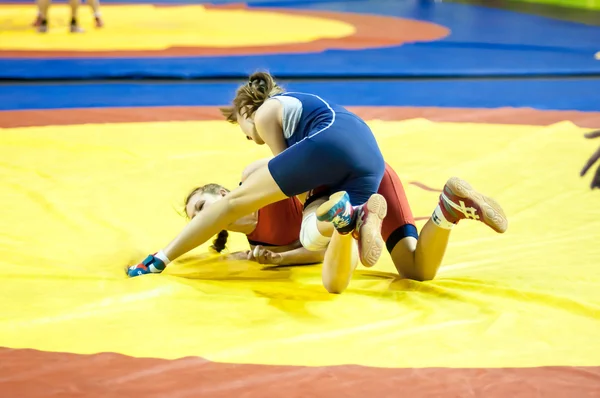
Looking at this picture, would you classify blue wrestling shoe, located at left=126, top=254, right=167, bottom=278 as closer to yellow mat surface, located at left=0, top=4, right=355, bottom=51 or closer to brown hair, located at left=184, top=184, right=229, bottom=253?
brown hair, located at left=184, top=184, right=229, bottom=253

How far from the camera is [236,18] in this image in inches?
338

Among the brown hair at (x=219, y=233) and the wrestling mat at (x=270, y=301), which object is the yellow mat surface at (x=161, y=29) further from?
the brown hair at (x=219, y=233)

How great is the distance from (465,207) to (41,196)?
1.88m

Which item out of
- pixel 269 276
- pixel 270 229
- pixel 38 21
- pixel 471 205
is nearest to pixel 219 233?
pixel 270 229

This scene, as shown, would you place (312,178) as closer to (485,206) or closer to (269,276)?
(269,276)

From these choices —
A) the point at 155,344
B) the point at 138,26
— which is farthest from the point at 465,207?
the point at 138,26

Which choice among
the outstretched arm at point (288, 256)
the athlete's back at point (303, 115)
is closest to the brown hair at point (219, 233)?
the outstretched arm at point (288, 256)

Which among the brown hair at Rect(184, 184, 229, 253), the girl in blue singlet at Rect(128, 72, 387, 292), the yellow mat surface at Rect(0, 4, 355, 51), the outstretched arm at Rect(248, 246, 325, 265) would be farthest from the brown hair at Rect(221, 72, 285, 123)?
the yellow mat surface at Rect(0, 4, 355, 51)

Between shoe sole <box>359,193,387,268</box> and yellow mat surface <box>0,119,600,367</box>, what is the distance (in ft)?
0.59

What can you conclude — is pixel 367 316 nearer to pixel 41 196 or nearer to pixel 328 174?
pixel 328 174

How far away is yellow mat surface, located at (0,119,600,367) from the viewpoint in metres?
2.15

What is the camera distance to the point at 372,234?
2307 millimetres

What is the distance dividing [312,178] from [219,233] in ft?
2.00

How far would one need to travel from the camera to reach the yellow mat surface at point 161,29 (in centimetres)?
692
